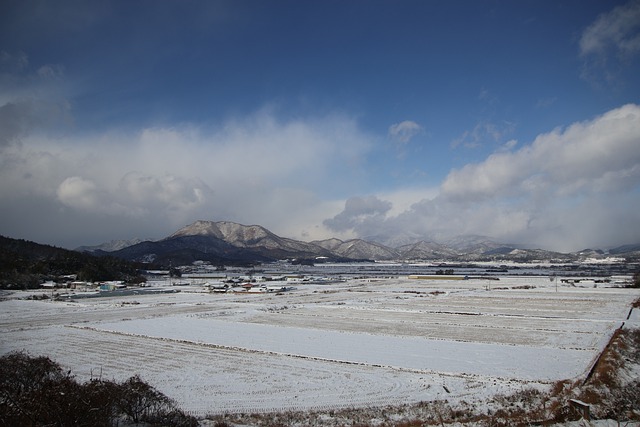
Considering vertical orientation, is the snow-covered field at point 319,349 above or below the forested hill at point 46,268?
below

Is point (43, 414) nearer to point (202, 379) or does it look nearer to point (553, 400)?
point (202, 379)

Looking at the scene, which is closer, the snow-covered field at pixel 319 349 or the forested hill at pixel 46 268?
the snow-covered field at pixel 319 349

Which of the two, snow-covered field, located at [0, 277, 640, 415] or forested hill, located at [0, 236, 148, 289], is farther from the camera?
forested hill, located at [0, 236, 148, 289]

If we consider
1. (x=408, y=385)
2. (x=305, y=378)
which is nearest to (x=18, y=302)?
(x=305, y=378)

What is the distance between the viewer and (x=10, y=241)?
125000 mm

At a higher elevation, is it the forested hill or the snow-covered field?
the forested hill

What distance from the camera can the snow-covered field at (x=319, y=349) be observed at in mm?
15305

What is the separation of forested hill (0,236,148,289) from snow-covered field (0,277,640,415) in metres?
38.5

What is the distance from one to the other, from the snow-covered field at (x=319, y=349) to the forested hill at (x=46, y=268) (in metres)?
38.5

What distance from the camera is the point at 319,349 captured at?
22781mm

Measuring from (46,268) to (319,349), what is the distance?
91235 millimetres

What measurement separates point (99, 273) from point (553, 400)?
3960 inches

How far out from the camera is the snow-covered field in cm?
1530

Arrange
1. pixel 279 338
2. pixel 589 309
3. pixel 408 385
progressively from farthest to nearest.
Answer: pixel 589 309, pixel 279 338, pixel 408 385
